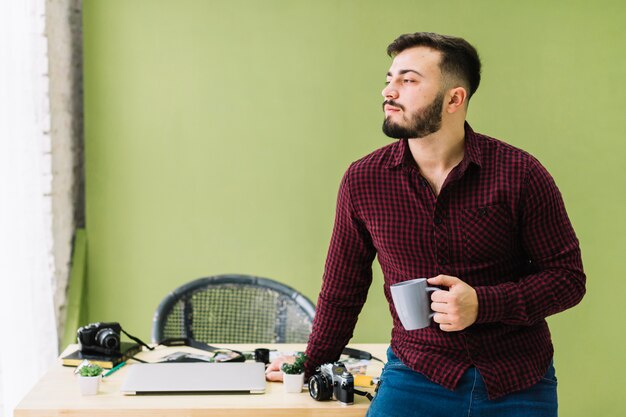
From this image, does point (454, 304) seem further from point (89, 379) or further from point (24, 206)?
point (24, 206)

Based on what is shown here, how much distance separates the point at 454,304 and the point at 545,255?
0.32 meters

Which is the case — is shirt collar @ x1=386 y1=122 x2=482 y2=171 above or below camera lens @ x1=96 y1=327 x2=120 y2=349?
above

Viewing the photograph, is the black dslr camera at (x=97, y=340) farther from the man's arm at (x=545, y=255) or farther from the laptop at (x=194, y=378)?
the man's arm at (x=545, y=255)

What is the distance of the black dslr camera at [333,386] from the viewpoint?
1.70m

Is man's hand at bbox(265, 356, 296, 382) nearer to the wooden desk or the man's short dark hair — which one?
the wooden desk

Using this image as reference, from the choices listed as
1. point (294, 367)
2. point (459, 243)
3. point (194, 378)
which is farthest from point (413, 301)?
point (194, 378)

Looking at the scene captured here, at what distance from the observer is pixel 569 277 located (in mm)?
1695

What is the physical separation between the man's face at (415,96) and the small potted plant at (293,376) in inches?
24.3

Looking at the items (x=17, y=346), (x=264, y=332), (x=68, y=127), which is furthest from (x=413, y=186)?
(x=68, y=127)

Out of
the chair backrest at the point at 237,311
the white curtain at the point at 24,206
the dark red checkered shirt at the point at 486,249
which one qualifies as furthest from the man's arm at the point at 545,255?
the white curtain at the point at 24,206

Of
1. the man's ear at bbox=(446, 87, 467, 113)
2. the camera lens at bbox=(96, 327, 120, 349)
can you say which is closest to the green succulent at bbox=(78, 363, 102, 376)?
the camera lens at bbox=(96, 327, 120, 349)

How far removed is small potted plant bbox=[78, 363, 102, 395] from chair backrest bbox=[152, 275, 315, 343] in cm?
71

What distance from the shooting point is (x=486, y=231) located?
1719mm

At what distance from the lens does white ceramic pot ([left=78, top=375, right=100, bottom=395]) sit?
67.1 inches
